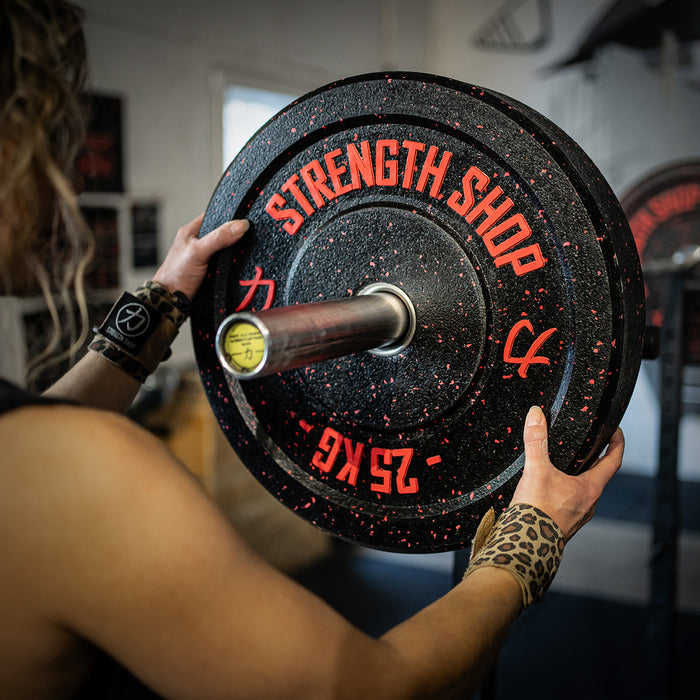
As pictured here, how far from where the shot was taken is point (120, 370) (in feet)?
2.88

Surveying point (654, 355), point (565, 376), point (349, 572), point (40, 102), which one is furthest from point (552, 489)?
point (349, 572)

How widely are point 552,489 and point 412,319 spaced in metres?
0.23

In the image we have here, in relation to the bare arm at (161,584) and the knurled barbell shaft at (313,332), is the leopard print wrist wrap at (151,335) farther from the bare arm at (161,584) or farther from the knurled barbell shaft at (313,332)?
the bare arm at (161,584)

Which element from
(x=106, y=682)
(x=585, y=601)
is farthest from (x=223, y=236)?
(x=585, y=601)

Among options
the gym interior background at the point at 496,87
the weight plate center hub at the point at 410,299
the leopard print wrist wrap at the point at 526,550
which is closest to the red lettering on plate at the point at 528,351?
the weight plate center hub at the point at 410,299

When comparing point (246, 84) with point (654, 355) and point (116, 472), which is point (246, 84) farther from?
point (116, 472)

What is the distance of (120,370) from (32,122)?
0.35 meters

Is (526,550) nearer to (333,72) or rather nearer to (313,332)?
(313,332)

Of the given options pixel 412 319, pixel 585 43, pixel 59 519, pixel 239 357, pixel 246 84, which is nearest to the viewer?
pixel 59 519

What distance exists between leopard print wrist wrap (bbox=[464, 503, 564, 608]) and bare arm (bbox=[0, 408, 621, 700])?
165mm

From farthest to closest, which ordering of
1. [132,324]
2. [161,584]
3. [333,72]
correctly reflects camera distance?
1. [333,72]
2. [132,324]
3. [161,584]

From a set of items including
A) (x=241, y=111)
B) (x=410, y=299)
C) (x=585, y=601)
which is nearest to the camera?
(x=410, y=299)

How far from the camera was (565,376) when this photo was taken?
0.65 metres

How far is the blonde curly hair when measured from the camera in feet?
1.98
